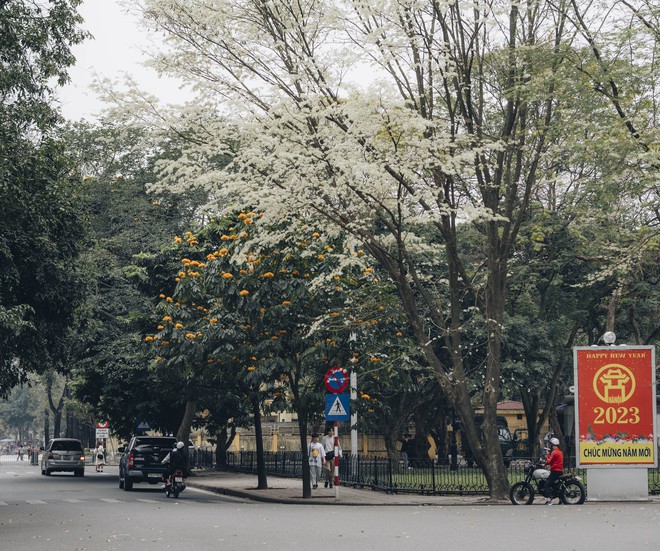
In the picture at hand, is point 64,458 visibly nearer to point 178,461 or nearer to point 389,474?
point 178,461

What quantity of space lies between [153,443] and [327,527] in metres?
16.9

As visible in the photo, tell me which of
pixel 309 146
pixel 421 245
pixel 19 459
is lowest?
pixel 19 459

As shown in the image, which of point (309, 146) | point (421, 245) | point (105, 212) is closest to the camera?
point (309, 146)

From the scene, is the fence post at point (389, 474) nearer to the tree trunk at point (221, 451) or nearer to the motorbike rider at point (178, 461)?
the motorbike rider at point (178, 461)

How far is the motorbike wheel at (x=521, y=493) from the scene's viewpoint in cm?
2267

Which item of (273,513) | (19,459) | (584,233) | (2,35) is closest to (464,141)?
(273,513)

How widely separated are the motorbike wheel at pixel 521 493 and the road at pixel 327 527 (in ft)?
2.83

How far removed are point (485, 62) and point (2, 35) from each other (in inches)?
420

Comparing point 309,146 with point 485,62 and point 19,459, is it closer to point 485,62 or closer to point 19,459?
Answer: point 485,62

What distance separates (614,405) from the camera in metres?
23.7

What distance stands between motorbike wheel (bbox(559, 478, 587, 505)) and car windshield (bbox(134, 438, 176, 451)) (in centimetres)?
1364

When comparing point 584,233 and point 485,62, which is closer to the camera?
point 485,62

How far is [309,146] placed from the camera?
2212 centimetres

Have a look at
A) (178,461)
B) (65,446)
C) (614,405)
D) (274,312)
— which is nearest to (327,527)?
(274,312)
